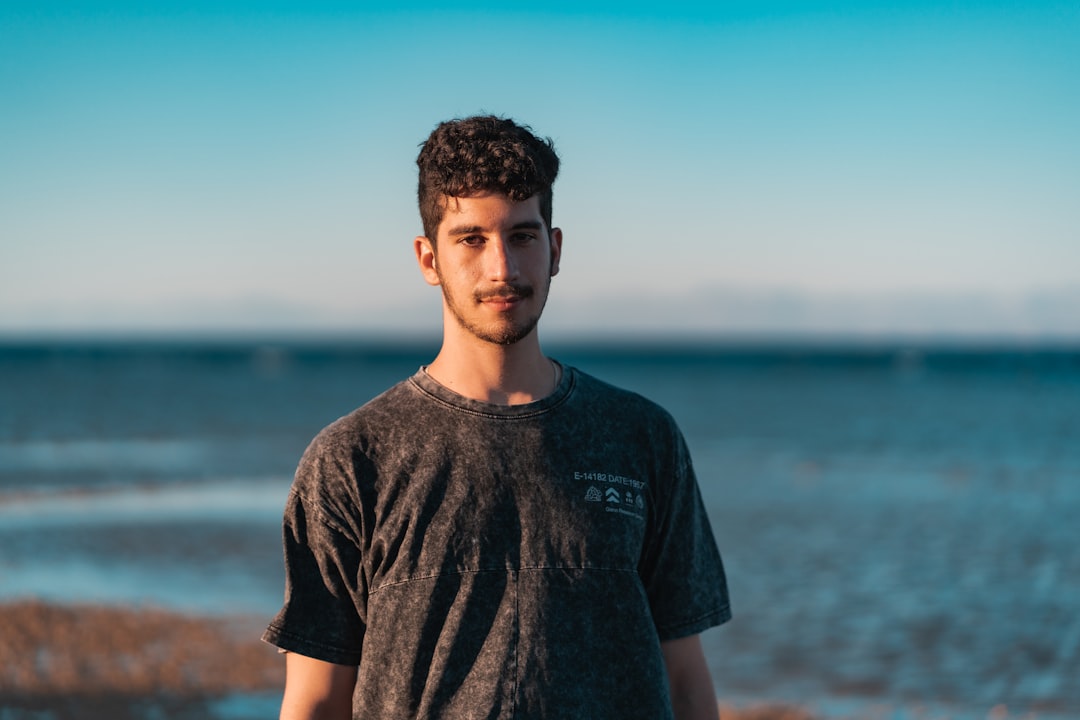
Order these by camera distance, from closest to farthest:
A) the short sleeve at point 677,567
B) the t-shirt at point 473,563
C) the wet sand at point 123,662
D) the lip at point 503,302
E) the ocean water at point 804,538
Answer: the t-shirt at point 473,563, the lip at point 503,302, the short sleeve at point 677,567, the wet sand at point 123,662, the ocean water at point 804,538

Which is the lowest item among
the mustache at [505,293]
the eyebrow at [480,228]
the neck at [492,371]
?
the neck at [492,371]

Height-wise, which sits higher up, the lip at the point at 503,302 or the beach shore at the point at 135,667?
the lip at the point at 503,302

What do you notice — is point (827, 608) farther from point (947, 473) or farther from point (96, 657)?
point (947, 473)

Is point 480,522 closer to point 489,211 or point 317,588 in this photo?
point 317,588

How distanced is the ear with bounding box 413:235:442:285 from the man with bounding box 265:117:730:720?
5 centimetres

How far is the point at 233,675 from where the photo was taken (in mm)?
9094

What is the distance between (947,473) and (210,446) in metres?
18.1

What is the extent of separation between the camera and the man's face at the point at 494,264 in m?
2.68

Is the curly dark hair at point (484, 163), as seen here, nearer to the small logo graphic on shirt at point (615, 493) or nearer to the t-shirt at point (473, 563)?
the t-shirt at point (473, 563)

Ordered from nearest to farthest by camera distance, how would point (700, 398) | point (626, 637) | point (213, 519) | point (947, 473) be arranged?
point (626, 637) < point (213, 519) < point (947, 473) < point (700, 398)

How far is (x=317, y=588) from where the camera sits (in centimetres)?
269

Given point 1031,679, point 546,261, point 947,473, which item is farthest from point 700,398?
point 546,261

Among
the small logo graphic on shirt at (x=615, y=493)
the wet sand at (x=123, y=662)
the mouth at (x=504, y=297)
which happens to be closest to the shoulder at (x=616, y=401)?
the small logo graphic on shirt at (x=615, y=493)

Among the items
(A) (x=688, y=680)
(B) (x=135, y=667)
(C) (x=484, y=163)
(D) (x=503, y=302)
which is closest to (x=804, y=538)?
(B) (x=135, y=667)
